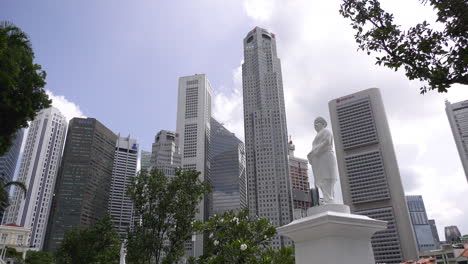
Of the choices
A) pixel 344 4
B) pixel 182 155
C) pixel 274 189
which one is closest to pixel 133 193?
pixel 344 4

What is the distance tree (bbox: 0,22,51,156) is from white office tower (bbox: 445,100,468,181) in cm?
14630

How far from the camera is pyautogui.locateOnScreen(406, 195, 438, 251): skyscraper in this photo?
165875 mm

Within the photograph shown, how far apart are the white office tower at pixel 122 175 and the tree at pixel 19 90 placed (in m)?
139

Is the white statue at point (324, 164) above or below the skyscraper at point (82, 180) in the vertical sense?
below

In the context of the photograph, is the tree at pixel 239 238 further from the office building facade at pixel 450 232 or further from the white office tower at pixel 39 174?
the office building facade at pixel 450 232

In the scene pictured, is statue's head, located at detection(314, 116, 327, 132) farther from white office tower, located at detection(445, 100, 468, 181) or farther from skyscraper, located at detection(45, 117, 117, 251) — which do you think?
white office tower, located at detection(445, 100, 468, 181)

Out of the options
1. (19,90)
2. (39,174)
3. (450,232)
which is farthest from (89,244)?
(450,232)

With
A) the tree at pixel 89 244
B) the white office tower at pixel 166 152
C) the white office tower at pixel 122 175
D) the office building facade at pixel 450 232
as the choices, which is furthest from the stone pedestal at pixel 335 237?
the office building facade at pixel 450 232

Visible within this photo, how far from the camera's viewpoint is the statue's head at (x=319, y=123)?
7.33 meters

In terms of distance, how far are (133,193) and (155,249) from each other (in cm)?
282

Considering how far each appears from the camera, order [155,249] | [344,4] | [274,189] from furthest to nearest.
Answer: [274,189]
[155,249]
[344,4]

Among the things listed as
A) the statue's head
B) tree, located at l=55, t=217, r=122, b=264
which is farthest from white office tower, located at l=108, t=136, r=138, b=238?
the statue's head

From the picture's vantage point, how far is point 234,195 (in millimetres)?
129125

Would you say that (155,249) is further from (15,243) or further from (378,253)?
(378,253)
